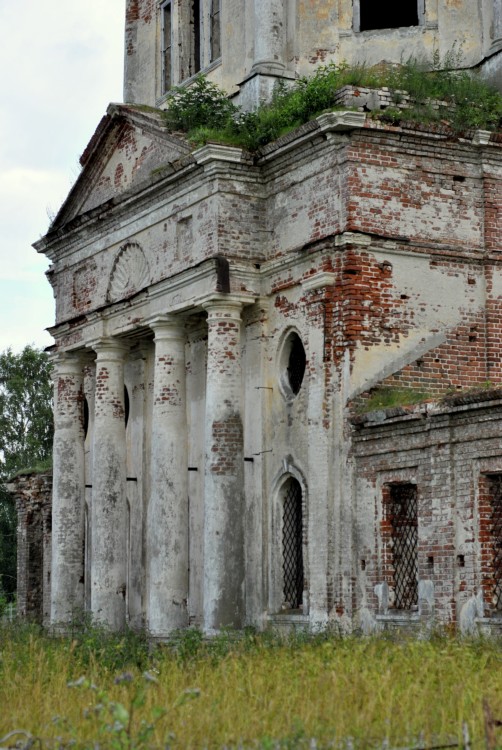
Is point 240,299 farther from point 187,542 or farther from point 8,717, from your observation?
point 8,717

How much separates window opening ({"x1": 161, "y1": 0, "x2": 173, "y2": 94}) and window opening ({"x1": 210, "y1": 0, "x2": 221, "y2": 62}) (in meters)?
1.54

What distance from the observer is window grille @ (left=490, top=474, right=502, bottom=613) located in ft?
51.3

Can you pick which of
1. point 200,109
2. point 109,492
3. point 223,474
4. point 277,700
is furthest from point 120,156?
point 277,700

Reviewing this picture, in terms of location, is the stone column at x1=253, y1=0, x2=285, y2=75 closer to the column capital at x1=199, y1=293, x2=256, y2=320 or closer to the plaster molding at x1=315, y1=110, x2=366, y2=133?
the plaster molding at x1=315, y1=110, x2=366, y2=133

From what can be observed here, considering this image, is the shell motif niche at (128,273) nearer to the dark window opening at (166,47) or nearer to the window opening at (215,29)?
the window opening at (215,29)

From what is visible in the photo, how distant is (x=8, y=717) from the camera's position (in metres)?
10.6

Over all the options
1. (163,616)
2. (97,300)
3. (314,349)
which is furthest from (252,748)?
(97,300)

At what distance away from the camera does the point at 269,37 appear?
21047mm

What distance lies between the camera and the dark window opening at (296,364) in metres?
19.2

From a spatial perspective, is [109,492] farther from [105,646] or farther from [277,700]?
[277,700]

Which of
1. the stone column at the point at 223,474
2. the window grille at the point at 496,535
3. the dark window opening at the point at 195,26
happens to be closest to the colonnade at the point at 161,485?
the stone column at the point at 223,474

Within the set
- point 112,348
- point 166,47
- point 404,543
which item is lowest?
point 404,543

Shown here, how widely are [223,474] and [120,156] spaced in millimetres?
6629

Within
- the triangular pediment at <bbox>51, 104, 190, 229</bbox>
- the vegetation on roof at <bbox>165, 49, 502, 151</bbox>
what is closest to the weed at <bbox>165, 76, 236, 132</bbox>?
the vegetation on roof at <bbox>165, 49, 502, 151</bbox>
